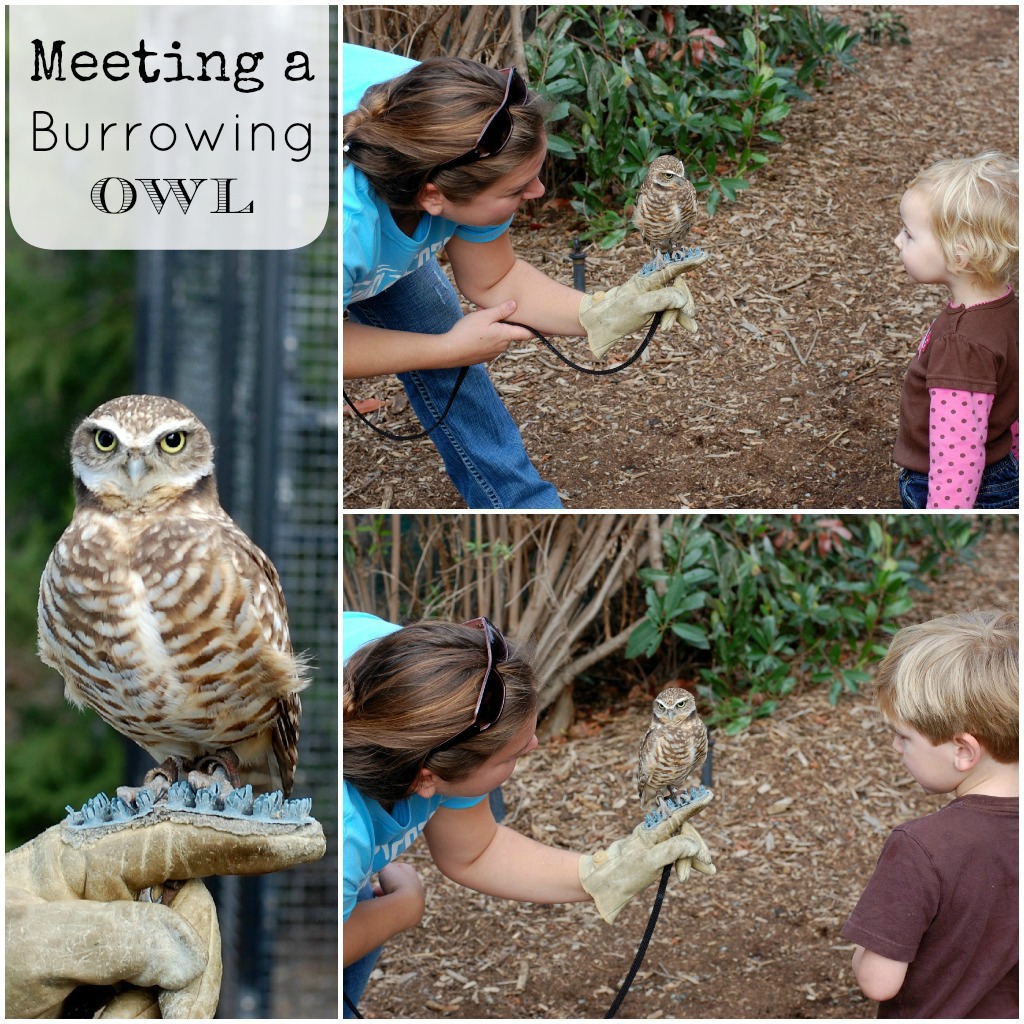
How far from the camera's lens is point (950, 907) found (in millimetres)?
1262

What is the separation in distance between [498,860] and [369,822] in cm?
24

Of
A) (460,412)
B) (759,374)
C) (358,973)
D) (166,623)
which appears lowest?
(358,973)

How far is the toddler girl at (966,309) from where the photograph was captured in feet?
5.03

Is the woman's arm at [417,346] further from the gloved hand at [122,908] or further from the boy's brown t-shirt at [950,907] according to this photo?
the boy's brown t-shirt at [950,907]

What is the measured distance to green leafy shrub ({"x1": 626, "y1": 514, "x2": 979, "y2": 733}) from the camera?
249 cm

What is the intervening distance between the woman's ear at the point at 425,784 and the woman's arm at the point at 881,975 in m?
0.60

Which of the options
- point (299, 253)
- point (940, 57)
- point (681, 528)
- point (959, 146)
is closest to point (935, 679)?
point (681, 528)

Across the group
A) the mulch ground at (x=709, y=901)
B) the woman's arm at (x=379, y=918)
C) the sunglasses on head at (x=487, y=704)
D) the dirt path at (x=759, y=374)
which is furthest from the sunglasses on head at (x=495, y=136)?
the mulch ground at (x=709, y=901)

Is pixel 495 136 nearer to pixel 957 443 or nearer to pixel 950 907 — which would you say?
pixel 957 443

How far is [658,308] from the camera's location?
1685mm

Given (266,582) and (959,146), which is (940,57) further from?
(266,582)

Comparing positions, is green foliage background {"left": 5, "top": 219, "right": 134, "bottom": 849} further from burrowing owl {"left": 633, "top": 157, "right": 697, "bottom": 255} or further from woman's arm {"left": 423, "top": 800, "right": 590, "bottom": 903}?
burrowing owl {"left": 633, "top": 157, "right": 697, "bottom": 255}

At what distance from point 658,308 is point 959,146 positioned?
150 cm

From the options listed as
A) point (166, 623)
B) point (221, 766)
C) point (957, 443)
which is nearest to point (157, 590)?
point (166, 623)
